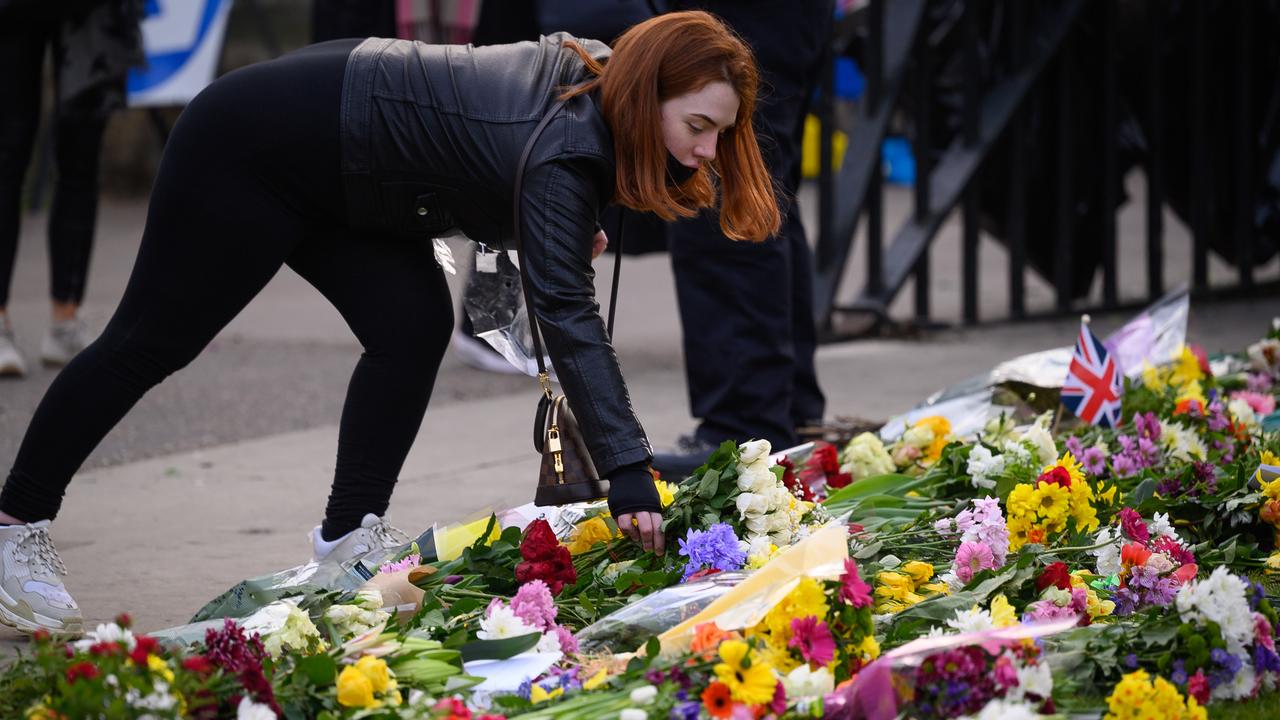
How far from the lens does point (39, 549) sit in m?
2.85

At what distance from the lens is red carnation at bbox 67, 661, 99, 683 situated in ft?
6.07

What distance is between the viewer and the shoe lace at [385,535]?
119 inches

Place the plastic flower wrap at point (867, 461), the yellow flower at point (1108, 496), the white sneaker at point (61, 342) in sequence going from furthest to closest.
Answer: the white sneaker at point (61, 342) < the plastic flower wrap at point (867, 461) < the yellow flower at point (1108, 496)

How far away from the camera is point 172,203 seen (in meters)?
2.79

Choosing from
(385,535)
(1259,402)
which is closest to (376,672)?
(385,535)

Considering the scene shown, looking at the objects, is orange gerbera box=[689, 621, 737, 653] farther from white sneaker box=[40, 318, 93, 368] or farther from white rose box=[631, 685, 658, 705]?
white sneaker box=[40, 318, 93, 368]

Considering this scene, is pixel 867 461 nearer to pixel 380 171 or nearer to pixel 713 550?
pixel 713 550

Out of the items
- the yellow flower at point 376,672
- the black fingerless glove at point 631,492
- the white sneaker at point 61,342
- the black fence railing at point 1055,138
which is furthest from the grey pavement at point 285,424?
the yellow flower at point 376,672

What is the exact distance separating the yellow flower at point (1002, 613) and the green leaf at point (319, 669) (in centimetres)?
92

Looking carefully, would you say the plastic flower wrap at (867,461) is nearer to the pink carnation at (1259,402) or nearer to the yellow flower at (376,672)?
the pink carnation at (1259,402)

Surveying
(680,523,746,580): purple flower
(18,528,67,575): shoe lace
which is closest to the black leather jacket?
(680,523,746,580): purple flower

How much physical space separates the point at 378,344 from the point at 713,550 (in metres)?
0.83

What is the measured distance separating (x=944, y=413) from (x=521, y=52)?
171 cm

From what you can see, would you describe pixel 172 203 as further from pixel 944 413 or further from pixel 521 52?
pixel 944 413
